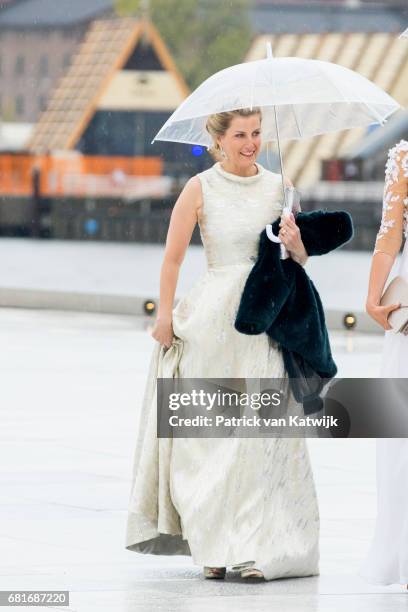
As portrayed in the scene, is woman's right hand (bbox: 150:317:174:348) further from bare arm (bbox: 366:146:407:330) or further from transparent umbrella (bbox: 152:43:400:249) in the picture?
bare arm (bbox: 366:146:407:330)

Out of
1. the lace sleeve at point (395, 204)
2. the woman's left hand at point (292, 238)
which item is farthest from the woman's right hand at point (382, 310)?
the woman's left hand at point (292, 238)

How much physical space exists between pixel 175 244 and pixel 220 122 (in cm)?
47

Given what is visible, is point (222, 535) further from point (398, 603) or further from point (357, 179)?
point (357, 179)

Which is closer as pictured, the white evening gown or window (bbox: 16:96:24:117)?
the white evening gown

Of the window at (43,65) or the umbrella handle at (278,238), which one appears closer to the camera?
the umbrella handle at (278,238)

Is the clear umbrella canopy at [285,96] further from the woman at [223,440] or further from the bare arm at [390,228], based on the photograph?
the bare arm at [390,228]

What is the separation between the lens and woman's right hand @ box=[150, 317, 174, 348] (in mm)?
6730

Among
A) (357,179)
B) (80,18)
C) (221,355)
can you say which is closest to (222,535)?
(221,355)

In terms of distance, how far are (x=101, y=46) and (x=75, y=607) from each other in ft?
182

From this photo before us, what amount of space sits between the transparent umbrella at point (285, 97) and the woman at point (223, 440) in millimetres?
76

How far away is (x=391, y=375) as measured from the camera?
6.43 m

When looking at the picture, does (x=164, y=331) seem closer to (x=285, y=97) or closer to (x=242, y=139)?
(x=242, y=139)

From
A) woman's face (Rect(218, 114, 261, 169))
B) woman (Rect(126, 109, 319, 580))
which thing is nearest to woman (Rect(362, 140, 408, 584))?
woman (Rect(126, 109, 319, 580))

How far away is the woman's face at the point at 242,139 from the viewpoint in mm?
6723
